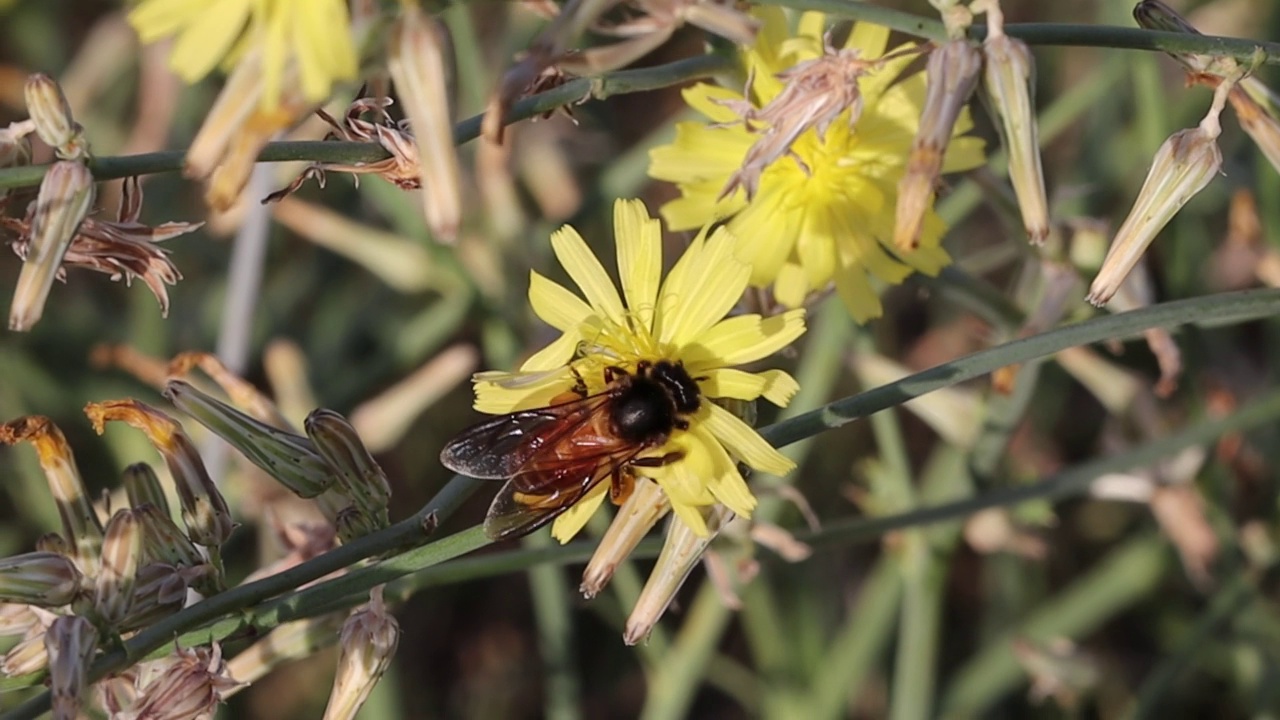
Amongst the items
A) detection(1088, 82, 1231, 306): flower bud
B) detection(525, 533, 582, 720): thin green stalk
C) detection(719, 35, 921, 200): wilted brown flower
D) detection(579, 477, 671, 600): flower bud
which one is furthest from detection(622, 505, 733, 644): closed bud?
detection(525, 533, 582, 720): thin green stalk

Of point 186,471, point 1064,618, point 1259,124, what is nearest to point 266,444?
point 186,471

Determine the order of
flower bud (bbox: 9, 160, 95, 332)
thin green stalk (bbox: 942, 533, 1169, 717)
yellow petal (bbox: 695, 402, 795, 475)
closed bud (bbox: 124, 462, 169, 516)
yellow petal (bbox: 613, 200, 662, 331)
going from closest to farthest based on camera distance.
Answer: flower bud (bbox: 9, 160, 95, 332)
yellow petal (bbox: 695, 402, 795, 475)
yellow petal (bbox: 613, 200, 662, 331)
closed bud (bbox: 124, 462, 169, 516)
thin green stalk (bbox: 942, 533, 1169, 717)

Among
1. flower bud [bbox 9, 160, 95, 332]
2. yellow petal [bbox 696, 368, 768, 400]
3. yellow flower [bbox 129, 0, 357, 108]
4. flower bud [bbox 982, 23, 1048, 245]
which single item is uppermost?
yellow flower [bbox 129, 0, 357, 108]

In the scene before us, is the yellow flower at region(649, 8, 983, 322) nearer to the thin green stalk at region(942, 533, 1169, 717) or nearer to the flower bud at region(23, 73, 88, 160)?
the flower bud at region(23, 73, 88, 160)

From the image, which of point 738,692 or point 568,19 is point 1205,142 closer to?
point 568,19

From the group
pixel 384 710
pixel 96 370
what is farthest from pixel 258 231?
pixel 384 710

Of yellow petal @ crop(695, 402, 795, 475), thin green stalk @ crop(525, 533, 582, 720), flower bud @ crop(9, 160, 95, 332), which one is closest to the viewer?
flower bud @ crop(9, 160, 95, 332)

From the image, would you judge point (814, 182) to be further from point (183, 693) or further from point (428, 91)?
point (183, 693)

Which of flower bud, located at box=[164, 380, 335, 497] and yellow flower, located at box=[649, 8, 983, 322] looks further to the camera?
yellow flower, located at box=[649, 8, 983, 322]
